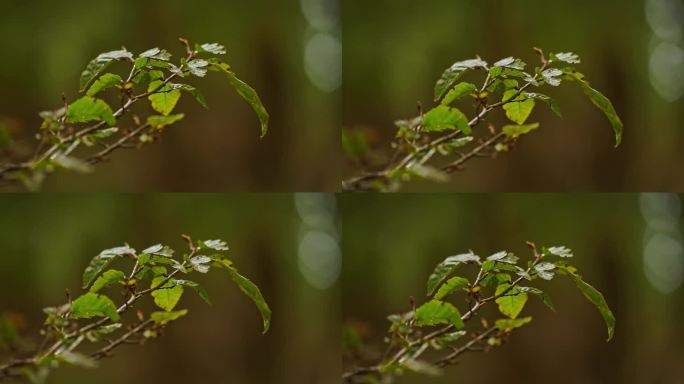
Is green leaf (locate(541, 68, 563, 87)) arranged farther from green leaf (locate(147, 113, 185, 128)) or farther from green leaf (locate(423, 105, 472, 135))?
green leaf (locate(147, 113, 185, 128))

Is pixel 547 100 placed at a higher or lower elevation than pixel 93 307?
higher

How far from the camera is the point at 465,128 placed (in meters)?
1.61

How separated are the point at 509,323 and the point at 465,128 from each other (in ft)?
1.25

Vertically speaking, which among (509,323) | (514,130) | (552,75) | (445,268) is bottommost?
(509,323)

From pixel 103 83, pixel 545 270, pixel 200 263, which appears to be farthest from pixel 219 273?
pixel 545 270

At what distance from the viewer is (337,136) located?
164 cm

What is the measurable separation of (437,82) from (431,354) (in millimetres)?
520

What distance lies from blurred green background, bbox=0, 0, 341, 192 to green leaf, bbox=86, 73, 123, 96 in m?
0.06

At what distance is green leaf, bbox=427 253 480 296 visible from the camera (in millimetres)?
1613

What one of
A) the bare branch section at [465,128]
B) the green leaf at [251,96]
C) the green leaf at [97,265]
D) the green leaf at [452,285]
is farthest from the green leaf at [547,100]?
the green leaf at [97,265]

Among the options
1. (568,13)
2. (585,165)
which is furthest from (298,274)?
(568,13)

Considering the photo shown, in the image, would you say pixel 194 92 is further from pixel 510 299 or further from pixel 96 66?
pixel 510 299

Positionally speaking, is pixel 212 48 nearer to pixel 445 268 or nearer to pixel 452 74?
pixel 452 74

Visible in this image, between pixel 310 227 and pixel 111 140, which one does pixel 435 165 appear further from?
pixel 111 140
